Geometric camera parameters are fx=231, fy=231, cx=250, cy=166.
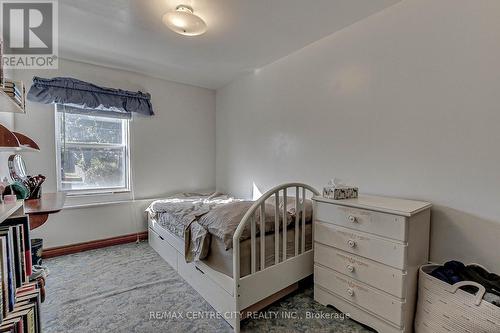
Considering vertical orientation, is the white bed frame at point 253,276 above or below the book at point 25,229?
below

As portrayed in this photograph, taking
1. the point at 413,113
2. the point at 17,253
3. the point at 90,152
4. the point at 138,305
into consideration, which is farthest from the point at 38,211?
the point at 413,113

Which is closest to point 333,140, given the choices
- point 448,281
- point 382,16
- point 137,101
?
point 382,16

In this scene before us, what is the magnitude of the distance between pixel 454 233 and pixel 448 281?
38 centimetres

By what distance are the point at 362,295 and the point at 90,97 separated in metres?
3.42

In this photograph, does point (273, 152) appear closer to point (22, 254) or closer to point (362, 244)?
point (362, 244)

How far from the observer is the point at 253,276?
1.57 meters

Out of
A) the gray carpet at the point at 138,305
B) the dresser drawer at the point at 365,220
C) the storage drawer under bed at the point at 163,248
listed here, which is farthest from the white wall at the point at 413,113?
the storage drawer under bed at the point at 163,248

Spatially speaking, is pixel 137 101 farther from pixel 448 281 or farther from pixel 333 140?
pixel 448 281

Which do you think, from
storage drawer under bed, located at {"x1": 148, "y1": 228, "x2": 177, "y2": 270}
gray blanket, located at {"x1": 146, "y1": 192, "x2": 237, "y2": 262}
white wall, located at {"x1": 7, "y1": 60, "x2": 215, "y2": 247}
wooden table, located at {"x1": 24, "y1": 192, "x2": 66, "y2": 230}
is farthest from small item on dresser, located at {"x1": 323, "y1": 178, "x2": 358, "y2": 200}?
white wall, located at {"x1": 7, "y1": 60, "x2": 215, "y2": 247}

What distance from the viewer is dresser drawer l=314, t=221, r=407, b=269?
1.37 m

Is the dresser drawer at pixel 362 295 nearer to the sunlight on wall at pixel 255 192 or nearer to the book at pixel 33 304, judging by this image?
the sunlight on wall at pixel 255 192

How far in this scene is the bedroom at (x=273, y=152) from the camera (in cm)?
147

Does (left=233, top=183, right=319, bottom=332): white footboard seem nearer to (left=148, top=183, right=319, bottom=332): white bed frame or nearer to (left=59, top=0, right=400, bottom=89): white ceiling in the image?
(left=148, top=183, right=319, bottom=332): white bed frame
